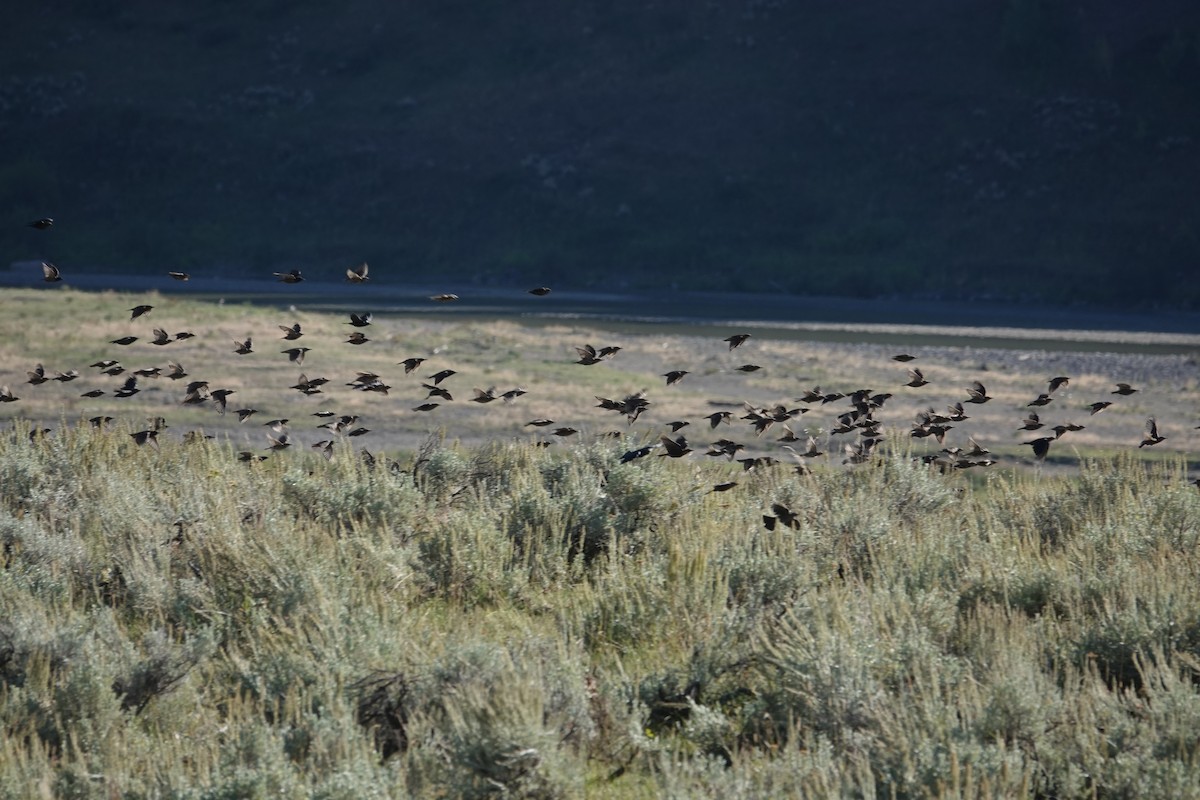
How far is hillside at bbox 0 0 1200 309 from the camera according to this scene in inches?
2773

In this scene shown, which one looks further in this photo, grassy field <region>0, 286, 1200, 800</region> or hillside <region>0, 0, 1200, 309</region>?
hillside <region>0, 0, 1200, 309</region>

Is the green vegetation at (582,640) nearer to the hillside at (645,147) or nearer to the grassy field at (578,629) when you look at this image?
the grassy field at (578,629)

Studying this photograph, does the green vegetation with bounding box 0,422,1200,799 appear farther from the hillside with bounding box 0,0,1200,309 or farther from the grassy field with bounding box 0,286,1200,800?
the hillside with bounding box 0,0,1200,309

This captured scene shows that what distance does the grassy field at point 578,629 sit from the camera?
6.14 m

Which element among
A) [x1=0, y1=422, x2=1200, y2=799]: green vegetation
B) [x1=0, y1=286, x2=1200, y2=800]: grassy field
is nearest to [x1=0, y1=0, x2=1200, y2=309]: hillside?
[x1=0, y1=286, x2=1200, y2=800]: grassy field

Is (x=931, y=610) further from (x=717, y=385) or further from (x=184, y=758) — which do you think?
(x=717, y=385)

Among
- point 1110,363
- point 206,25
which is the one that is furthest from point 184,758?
point 206,25

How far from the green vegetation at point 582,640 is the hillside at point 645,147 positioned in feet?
183

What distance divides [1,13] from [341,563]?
104420 millimetres

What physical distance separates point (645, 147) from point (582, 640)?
243 ft

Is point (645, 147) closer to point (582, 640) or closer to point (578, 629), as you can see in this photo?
point (578, 629)

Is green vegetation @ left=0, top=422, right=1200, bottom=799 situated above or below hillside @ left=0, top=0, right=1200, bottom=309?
below

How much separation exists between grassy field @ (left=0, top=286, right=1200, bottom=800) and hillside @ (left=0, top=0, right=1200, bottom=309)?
182ft

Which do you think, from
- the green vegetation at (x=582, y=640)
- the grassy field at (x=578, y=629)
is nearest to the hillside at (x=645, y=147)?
the grassy field at (x=578, y=629)
